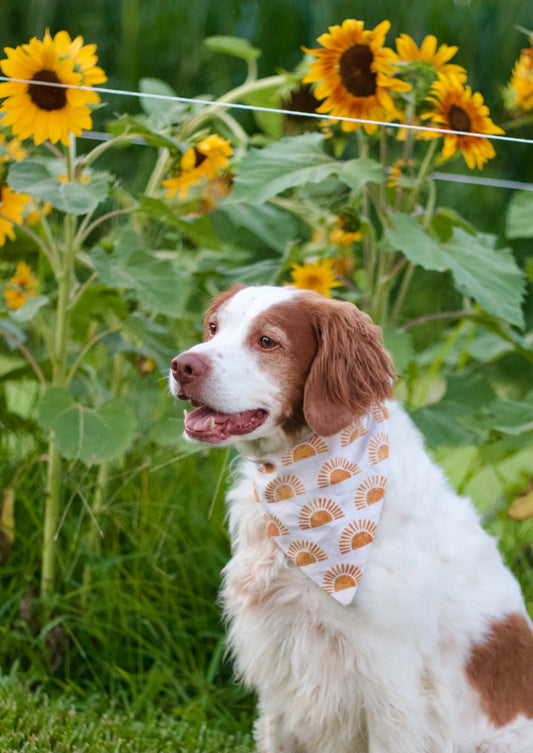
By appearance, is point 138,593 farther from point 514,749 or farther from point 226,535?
point 514,749

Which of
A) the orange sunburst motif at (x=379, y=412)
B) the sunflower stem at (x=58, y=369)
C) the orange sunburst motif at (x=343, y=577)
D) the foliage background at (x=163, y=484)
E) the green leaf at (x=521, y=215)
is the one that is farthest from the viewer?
the green leaf at (x=521, y=215)

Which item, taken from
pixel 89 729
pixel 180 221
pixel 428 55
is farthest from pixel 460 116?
pixel 89 729

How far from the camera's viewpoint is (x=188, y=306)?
292 cm

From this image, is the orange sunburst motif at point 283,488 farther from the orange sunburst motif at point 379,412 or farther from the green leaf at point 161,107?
the green leaf at point 161,107

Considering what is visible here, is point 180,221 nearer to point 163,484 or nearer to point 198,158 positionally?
point 198,158

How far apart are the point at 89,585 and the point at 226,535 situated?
1.56 ft

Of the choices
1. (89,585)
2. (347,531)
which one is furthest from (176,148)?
(89,585)

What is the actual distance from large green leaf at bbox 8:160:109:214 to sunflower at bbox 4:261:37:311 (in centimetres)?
54

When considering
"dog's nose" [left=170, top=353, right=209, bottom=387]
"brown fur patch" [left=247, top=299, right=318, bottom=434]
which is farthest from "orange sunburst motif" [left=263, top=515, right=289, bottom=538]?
"dog's nose" [left=170, top=353, right=209, bottom=387]

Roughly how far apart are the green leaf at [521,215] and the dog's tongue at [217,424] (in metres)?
1.36

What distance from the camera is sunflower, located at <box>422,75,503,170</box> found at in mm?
2305

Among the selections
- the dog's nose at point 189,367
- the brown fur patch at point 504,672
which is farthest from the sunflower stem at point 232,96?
the brown fur patch at point 504,672

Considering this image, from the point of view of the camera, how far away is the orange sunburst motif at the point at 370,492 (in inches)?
75.4

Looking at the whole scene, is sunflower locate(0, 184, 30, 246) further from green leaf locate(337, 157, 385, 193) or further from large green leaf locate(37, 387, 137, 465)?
green leaf locate(337, 157, 385, 193)
